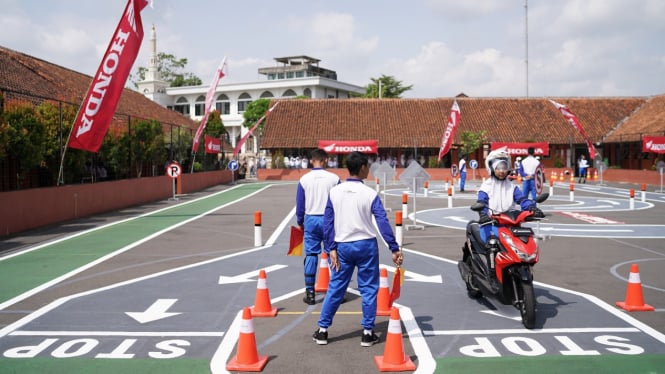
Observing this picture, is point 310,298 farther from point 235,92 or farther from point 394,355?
point 235,92

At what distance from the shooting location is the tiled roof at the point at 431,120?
56.0 metres

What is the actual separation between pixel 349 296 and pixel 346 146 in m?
44.6

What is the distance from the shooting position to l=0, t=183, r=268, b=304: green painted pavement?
395 inches

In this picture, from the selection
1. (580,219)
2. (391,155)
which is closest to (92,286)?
(580,219)

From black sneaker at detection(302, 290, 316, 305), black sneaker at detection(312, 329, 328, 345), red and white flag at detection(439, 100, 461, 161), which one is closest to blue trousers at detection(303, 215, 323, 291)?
black sneaker at detection(302, 290, 316, 305)

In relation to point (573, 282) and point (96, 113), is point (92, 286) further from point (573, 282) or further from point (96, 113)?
point (96, 113)

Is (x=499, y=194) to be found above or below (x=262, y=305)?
→ above

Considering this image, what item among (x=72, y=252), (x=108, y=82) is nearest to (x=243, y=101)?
(x=108, y=82)

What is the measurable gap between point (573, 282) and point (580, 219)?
400 inches

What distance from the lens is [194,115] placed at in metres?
98.0

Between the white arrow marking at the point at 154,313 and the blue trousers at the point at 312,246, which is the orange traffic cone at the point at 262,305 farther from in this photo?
the white arrow marking at the point at 154,313

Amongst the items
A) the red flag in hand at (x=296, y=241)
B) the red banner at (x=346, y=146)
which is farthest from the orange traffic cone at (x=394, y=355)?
the red banner at (x=346, y=146)

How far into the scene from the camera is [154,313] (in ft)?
25.5

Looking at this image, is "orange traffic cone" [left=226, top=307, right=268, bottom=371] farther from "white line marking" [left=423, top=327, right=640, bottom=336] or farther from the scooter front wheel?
the scooter front wheel
